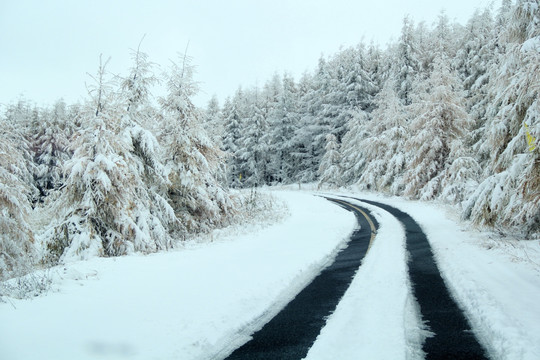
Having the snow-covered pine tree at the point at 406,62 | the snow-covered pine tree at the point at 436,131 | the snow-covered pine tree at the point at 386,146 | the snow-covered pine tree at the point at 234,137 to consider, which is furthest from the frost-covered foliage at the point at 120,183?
the snow-covered pine tree at the point at 234,137

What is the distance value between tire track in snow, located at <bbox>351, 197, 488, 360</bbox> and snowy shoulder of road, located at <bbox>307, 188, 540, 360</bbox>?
0.14m

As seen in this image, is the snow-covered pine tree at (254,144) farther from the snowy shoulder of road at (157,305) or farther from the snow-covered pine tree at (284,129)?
the snowy shoulder of road at (157,305)

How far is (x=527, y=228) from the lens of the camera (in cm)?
992

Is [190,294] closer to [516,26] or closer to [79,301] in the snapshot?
[79,301]

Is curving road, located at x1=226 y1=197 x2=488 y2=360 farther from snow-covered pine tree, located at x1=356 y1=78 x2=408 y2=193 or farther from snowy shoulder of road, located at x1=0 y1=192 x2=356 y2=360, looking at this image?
snow-covered pine tree, located at x1=356 y1=78 x2=408 y2=193

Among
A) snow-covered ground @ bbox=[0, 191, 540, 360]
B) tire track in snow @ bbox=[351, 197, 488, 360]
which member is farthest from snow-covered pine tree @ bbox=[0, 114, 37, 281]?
tire track in snow @ bbox=[351, 197, 488, 360]

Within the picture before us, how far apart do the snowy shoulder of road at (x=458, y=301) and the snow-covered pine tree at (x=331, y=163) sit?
28.0 metres

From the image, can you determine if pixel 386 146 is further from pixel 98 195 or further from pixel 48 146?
pixel 48 146

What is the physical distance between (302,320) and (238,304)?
4.05 feet

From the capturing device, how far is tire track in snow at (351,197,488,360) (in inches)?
159

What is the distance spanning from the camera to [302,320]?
5273 mm

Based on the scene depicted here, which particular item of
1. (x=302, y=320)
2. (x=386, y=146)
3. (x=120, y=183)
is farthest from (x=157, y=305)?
(x=386, y=146)

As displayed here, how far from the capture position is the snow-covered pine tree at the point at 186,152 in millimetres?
15570

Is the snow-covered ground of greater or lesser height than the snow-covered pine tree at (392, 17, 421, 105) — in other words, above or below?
below
